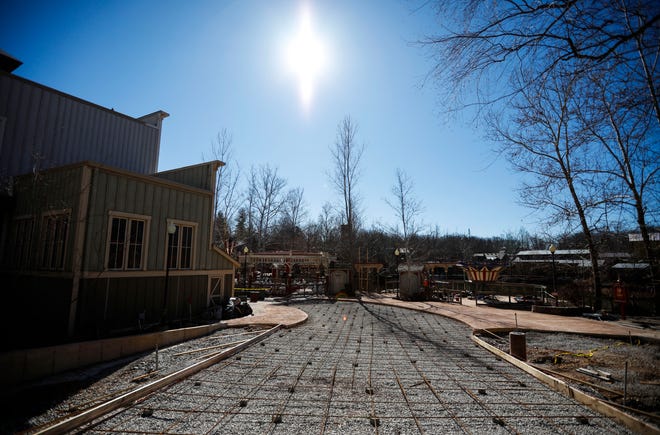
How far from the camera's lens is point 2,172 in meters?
9.59

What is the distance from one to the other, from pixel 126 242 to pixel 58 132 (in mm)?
5827

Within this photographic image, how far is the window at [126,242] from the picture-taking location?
850 centimetres

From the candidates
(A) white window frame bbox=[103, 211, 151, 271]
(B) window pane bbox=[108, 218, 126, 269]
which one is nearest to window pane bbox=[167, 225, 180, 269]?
(A) white window frame bbox=[103, 211, 151, 271]

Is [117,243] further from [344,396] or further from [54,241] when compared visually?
[344,396]

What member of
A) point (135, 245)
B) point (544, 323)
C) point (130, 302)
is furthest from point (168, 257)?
point (544, 323)

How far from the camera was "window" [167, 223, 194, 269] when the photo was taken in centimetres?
1004

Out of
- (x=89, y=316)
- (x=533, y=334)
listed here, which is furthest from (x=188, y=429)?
(x=533, y=334)

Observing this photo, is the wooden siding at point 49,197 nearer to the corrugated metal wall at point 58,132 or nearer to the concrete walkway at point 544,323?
the corrugated metal wall at point 58,132

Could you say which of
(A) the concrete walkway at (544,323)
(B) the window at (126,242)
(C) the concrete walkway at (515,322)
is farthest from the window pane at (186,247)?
(A) the concrete walkway at (544,323)

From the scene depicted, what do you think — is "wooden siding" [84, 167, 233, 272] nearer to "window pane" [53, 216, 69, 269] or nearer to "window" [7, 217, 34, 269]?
"window pane" [53, 216, 69, 269]

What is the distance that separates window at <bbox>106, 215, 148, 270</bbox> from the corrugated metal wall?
10.5 feet

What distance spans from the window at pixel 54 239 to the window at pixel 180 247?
8.46 ft

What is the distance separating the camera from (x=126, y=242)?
8.79 meters

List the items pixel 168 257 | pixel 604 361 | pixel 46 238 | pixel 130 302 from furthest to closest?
pixel 168 257 → pixel 130 302 → pixel 46 238 → pixel 604 361
